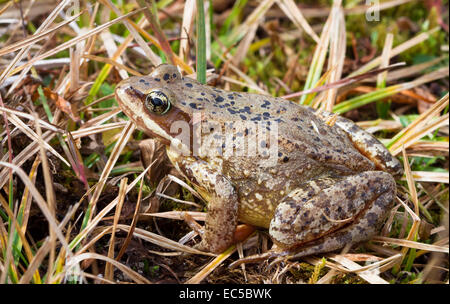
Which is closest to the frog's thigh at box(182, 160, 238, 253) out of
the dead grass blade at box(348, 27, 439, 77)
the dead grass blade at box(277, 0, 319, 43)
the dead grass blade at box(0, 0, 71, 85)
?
the dead grass blade at box(0, 0, 71, 85)

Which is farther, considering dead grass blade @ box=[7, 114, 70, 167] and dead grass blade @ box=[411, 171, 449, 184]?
dead grass blade @ box=[411, 171, 449, 184]

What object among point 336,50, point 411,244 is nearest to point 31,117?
point 411,244

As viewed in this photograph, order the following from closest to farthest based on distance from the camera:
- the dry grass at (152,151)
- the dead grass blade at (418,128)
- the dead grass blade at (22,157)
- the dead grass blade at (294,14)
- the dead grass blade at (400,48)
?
the dry grass at (152,151)
the dead grass blade at (22,157)
the dead grass blade at (418,128)
the dead grass blade at (400,48)
the dead grass blade at (294,14)

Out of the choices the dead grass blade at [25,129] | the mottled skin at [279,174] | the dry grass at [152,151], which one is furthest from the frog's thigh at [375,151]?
the dead grass blade at [25,129]

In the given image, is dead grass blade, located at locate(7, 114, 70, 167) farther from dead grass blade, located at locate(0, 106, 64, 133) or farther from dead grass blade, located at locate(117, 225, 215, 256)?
dead grass blade, located at locate(117, 225, 215, 256)

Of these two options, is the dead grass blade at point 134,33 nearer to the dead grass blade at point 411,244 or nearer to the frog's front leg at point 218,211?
the frog's front leg at point 218,211

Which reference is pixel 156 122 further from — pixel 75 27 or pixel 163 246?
pixel 75 27
